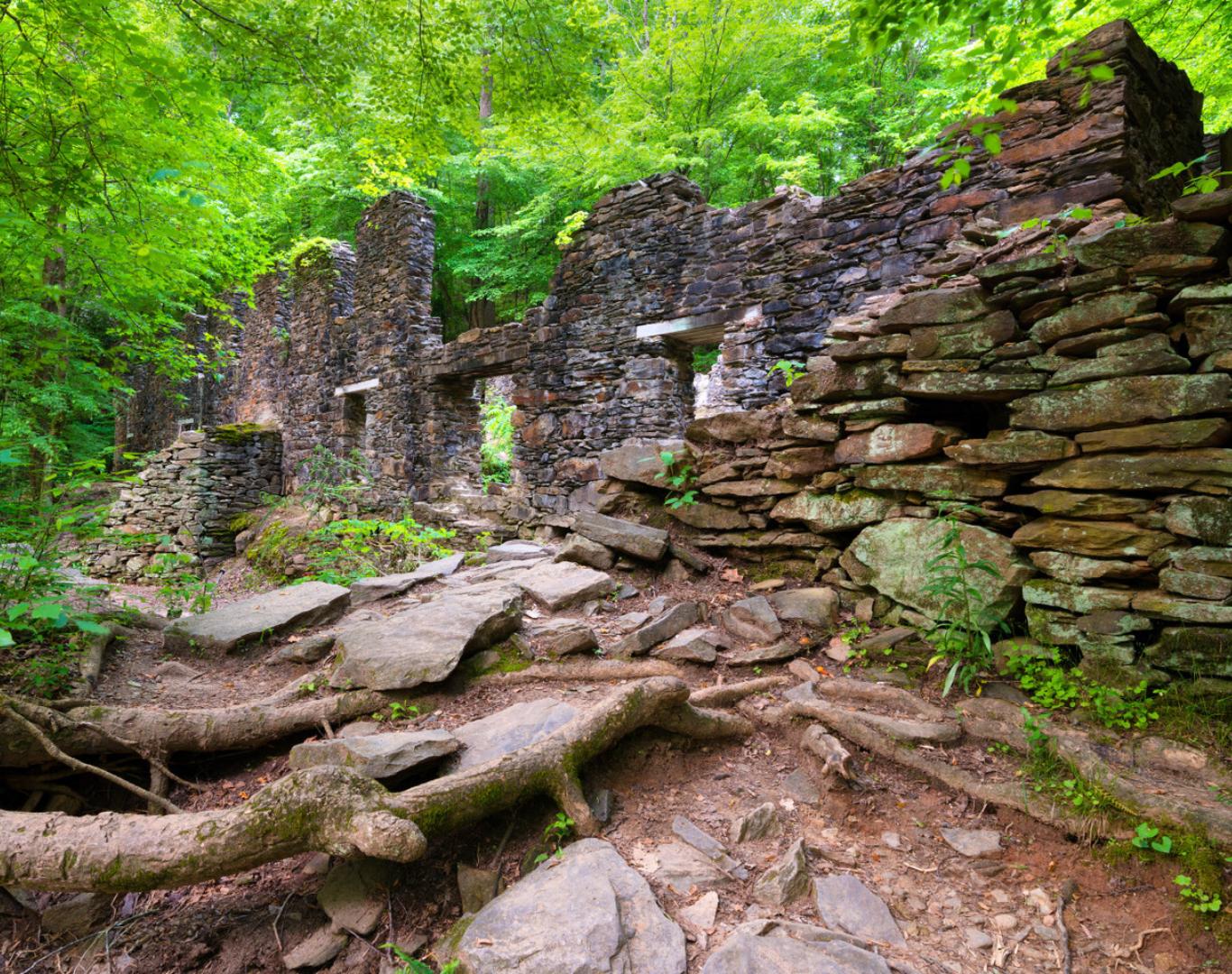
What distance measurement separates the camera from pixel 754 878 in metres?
2.01

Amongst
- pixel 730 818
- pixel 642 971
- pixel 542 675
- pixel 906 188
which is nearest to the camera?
pixel 642 971

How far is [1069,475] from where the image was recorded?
9.10 ft

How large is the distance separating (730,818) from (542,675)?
140cm

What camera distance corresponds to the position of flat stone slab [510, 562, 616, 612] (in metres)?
4.12

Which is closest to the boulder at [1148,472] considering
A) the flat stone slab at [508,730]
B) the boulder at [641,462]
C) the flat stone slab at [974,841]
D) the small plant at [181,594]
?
the flat stone slab at [974,841]

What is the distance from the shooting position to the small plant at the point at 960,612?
287 cm

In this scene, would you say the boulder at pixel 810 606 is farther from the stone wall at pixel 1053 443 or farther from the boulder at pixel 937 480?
the boulder at pixel 937 480

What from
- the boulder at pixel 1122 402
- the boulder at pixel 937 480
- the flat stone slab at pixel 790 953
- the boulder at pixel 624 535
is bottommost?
the flat stone slab at pixel 790 953

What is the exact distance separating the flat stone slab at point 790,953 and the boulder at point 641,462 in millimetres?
3332

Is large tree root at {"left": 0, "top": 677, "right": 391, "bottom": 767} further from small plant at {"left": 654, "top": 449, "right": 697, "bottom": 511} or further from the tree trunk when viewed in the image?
the tree trunk

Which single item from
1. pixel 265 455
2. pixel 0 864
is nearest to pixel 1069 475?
pixel 0 864

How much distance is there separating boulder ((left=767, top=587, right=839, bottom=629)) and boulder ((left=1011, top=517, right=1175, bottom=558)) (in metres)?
1.06

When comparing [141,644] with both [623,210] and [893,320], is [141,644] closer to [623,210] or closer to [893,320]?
[893,320]

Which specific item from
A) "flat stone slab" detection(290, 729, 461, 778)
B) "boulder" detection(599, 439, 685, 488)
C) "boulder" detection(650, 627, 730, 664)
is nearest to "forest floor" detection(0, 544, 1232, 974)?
"flat stone slab" detection(290, 729, 461, 778)
